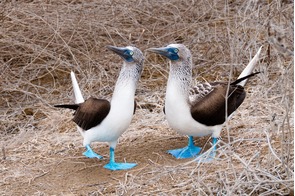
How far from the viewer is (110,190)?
4762 millimetres

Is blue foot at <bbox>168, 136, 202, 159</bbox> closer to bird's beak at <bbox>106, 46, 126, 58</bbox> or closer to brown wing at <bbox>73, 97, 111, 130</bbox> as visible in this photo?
brown wing at <bbox>73, 97, 111, 130</bbox>

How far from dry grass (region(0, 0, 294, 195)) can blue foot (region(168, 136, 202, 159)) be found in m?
0.09

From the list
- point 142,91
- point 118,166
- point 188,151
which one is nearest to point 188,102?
point 188,151

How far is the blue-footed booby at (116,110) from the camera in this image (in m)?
4.95

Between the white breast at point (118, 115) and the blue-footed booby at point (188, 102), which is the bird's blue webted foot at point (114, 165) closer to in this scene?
the white breast at point (118, 115)

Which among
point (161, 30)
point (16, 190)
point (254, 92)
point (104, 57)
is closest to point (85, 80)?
point (104, 57)

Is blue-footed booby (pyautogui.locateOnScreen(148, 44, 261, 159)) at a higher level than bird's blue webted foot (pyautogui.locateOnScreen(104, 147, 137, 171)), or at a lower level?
higher

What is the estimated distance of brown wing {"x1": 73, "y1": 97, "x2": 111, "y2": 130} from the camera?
4977mm

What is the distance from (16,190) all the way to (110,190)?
68cm

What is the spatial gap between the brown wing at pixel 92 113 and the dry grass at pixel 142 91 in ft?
1.15

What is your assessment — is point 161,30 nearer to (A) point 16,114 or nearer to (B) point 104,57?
(B) point 104,57

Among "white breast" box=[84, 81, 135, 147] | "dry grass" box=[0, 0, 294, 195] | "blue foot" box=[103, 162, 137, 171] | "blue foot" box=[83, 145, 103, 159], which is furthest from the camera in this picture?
"blue foot" box=[83, 145, 103, 159]

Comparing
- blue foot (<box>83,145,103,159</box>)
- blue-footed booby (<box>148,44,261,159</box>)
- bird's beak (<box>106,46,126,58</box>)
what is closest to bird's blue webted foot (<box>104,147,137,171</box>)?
blue foot (<box>83,145,103,159</box>)

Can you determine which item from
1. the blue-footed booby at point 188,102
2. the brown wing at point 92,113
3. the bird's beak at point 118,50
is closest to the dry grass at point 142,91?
the blue-footed booby at point 188,102
